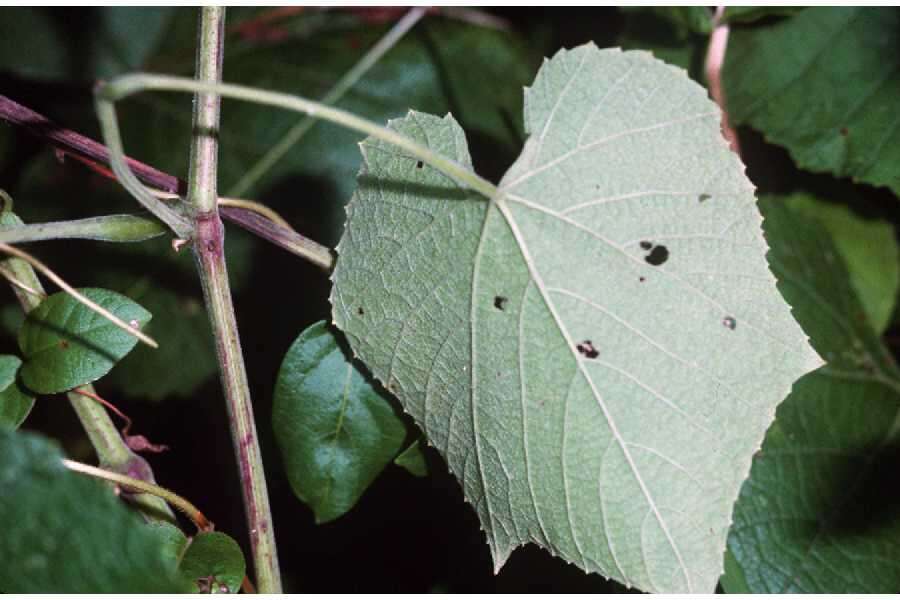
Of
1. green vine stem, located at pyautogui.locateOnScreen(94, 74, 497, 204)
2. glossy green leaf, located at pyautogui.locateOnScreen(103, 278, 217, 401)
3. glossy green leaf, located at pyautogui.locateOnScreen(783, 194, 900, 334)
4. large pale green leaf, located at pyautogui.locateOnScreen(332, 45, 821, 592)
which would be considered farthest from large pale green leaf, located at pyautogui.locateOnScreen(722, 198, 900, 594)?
glossy green leaf, located at pyautogui.locateOnScreen(103, 278, 217, 401)

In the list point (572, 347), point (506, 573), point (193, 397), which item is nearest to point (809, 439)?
point (506, 573)

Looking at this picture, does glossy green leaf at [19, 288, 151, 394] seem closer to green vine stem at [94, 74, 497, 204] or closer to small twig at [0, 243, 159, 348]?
small twig at [0, 243, 159, 348]

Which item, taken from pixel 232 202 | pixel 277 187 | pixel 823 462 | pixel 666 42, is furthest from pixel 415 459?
pixel 666 42

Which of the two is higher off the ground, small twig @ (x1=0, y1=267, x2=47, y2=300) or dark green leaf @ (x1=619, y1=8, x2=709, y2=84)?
dark green leaf @ (x1=619, y1=8, x2=709, y2=84)

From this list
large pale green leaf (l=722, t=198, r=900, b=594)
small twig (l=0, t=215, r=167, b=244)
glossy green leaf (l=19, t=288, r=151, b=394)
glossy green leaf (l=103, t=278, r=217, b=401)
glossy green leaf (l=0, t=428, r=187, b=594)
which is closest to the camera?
glossy green leaf (l=0, t=428, r=187, b=594)

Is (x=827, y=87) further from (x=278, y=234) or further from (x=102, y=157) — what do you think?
(x=102, y=157)

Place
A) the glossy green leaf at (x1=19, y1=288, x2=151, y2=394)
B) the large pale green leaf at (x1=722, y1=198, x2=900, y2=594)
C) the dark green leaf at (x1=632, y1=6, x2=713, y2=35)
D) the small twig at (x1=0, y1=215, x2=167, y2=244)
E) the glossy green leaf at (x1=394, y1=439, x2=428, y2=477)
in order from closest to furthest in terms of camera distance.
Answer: the small twig at (x1=0, y1=215, x2=167, y2=244), the glossy green leaf at (x1=19, y1=288, x2=151, y2=394), the glossy green leaf at (x1=394, y1=439, x2=428, y2=477), the large pale green leaf at (x1=722, y1=198, x2=900, y2=594), the dark green leaf at (x1=632, y1=6, x2=713, y2=35)

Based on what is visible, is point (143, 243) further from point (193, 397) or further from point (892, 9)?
point (892, 9)
